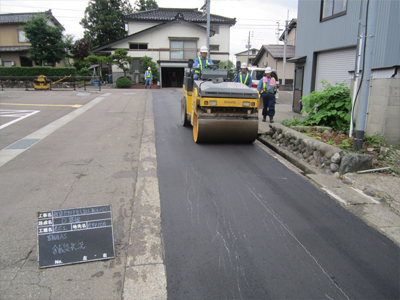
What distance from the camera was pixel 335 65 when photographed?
43.3 ft

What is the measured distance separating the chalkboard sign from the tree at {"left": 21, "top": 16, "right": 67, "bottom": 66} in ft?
108

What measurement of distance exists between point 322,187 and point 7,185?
5.46 meters

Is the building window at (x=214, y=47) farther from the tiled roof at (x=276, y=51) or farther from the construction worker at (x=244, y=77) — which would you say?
the construction worker at (x=244, y=77)

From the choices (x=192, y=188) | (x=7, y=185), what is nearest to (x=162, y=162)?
(x=192, y=188)

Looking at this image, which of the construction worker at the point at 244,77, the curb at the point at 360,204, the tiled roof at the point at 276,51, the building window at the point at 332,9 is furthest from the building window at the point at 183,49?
the curb at the point at 360,204

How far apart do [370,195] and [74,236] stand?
448 centimetres

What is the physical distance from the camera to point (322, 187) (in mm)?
5867

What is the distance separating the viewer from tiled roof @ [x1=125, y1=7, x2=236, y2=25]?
39.6 meters

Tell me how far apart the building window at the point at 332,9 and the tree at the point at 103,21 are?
3978cm

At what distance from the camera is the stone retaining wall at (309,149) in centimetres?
659

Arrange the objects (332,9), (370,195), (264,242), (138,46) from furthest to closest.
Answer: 1. (138,46)
2. (332,9)
3. (370,195)
4. (264,242)

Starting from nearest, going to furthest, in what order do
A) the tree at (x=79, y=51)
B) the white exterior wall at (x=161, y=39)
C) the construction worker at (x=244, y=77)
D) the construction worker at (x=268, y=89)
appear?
the construction worker at (x=244, y=77), the construction worker at (x=268, y=89), the white exterior wall at (x=161, y=39), the tree at (x=79, y=51)

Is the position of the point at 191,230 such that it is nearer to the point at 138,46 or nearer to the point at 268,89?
the point at 268,89

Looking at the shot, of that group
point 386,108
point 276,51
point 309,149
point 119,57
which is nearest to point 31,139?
point 309,149
